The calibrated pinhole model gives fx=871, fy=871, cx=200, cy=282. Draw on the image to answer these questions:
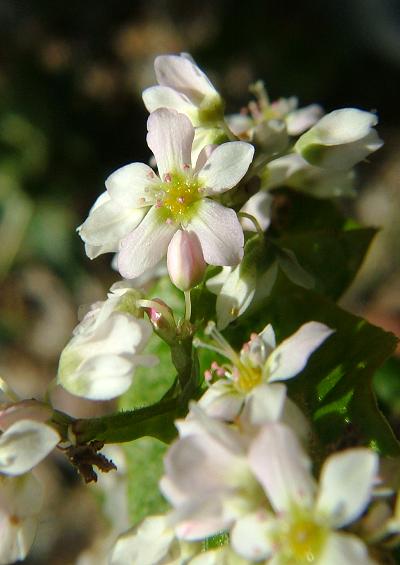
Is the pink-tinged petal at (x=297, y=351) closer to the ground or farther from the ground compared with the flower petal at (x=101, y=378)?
closer to the ground

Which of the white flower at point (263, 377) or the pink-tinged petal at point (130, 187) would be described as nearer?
the white flower at point (263, 377)

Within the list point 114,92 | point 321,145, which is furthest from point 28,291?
point 321,145

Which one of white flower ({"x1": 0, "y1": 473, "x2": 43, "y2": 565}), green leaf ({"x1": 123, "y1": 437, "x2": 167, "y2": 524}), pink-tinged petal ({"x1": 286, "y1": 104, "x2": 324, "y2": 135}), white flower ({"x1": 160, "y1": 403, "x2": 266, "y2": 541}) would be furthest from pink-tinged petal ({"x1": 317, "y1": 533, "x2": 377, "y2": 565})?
pink-tinged petal ({"x1": 286, "y1": 104, "x2": 324, "y2": 135})

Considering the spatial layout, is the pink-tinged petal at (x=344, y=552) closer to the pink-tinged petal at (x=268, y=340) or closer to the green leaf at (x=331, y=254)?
the pink-tinged petal at (x=268, y=340)

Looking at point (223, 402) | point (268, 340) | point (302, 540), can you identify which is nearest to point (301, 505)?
point (302, 540)

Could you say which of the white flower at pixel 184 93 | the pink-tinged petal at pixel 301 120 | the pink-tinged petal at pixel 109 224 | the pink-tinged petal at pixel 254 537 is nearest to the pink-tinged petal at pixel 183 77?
the white flower at pixel 184 93

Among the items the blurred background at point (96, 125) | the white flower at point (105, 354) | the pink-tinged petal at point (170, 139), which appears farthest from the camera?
the blurred background at point (96, 125)

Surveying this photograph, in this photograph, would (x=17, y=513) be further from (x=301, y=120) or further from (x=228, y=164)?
(x=301, y=120)

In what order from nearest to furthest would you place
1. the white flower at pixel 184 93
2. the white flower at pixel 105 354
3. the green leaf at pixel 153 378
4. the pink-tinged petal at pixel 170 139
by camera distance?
1. the white flower at pixel 105 354
2. the pink-tinged petal at pixel 170 139
3. the white flower at pixel 184 93
4. the green leaf at pixel 153 378
